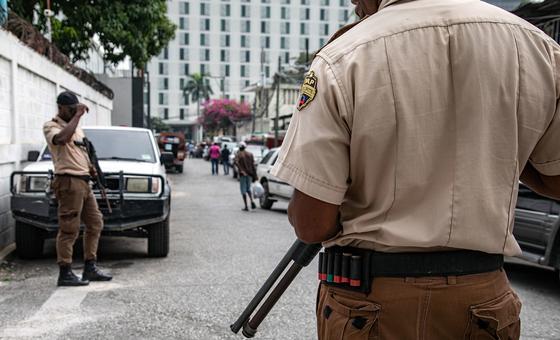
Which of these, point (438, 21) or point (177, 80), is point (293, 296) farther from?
point (177, 80)

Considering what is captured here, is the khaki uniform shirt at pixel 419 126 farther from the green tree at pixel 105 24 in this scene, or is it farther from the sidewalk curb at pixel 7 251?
the green tree at pixel 105 24

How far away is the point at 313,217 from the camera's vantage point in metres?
1.57

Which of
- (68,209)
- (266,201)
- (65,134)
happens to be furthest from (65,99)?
(266,201)

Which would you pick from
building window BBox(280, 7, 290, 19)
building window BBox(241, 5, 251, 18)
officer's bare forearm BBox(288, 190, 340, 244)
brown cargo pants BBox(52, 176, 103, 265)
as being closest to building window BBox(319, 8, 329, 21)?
building window BBox(280, 7, 290, 19)

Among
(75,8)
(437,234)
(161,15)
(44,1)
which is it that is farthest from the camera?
(161,15)

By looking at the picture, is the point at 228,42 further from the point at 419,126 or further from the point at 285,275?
the point at 419,126

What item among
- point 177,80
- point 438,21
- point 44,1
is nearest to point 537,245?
point 438,21

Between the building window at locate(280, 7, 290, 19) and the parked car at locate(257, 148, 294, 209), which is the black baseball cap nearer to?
the parked car at locate(257, 148, 294, 209)

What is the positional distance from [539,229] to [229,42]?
93697 mm

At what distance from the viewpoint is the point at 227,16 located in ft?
310

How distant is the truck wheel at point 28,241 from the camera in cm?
612

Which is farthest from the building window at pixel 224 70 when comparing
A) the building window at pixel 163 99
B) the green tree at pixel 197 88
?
the building window at pixel 163 99

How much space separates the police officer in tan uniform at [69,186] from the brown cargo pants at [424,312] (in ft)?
13.5

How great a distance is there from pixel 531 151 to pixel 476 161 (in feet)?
0.85
